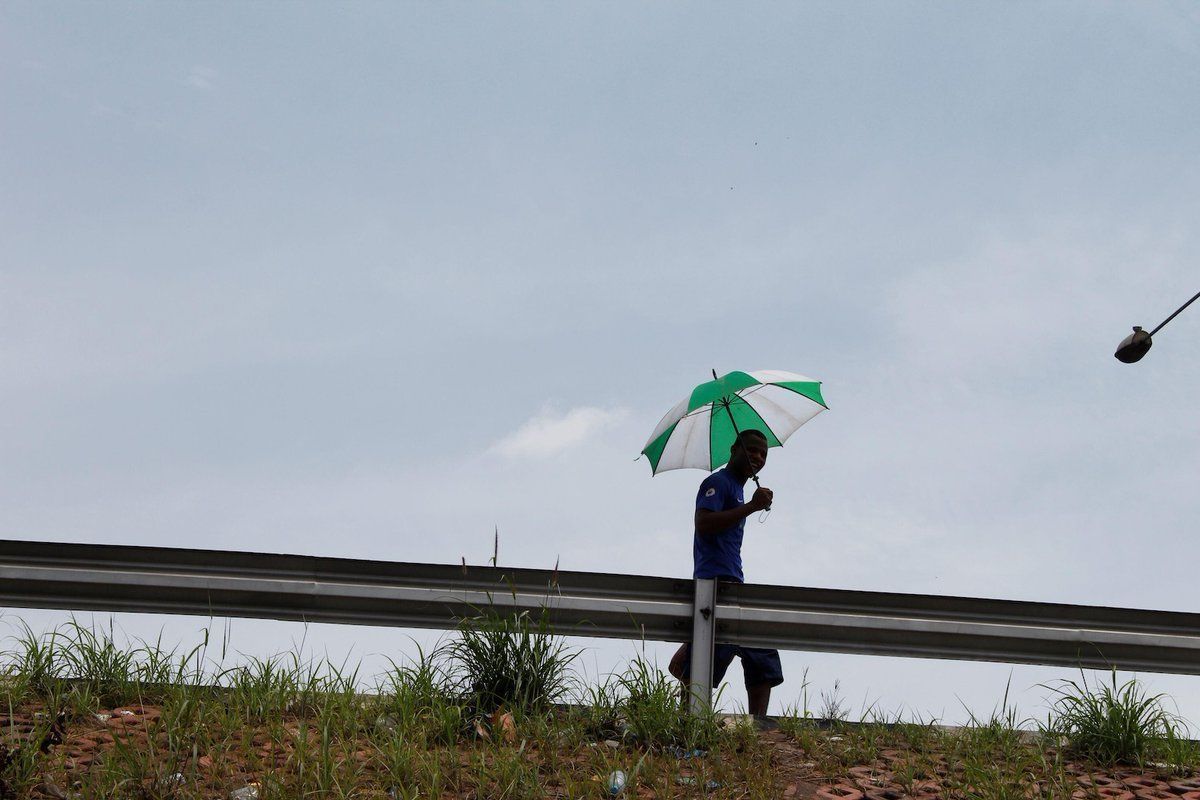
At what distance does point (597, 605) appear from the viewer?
5.90m

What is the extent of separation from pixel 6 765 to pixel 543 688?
2.30 metres

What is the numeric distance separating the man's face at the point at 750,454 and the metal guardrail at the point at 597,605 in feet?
3.57

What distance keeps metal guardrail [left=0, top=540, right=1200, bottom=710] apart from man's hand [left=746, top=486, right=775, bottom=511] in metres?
0.76

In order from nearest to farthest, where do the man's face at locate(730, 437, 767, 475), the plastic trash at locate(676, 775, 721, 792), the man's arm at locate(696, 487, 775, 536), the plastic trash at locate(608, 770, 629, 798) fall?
the plastic trash at locate(608, 770, 629, 798) < the plastic trash at locate(676, 775, 721, 792) < the man's arm at locate(696, 487, 775, 536) < the man's face at locate(730, 437, 767, 475)

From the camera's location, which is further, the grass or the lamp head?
the lamp head

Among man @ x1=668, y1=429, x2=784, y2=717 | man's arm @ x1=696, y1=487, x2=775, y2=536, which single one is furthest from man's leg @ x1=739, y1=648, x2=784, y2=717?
man's arm @ x1=696, y1=487, x2=775, y2=536

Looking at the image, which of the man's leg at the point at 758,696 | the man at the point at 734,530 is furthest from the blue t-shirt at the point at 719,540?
the man's leg at the point at 758,696

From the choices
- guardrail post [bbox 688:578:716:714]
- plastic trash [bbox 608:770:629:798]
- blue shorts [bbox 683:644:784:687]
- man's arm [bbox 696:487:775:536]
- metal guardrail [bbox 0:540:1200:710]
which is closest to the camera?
plastic trash [bbox 608:770:629:798]

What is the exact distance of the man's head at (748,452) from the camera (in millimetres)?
6918

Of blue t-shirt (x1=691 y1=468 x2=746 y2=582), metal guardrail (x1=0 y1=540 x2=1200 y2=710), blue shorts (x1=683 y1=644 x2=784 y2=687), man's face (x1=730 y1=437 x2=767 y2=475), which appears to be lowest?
blue shorts (x1=683 y1=644 x2=784 y2=687)

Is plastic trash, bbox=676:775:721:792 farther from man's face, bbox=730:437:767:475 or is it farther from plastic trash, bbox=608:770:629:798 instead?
man's face, bbox=730:437:767:475

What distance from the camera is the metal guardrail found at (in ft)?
19.4

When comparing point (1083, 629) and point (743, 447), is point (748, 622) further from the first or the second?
point (1083, 629)

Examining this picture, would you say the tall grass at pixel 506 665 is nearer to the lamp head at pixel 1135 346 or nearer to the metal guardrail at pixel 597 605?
the metal guardrail at pixel 597 605
